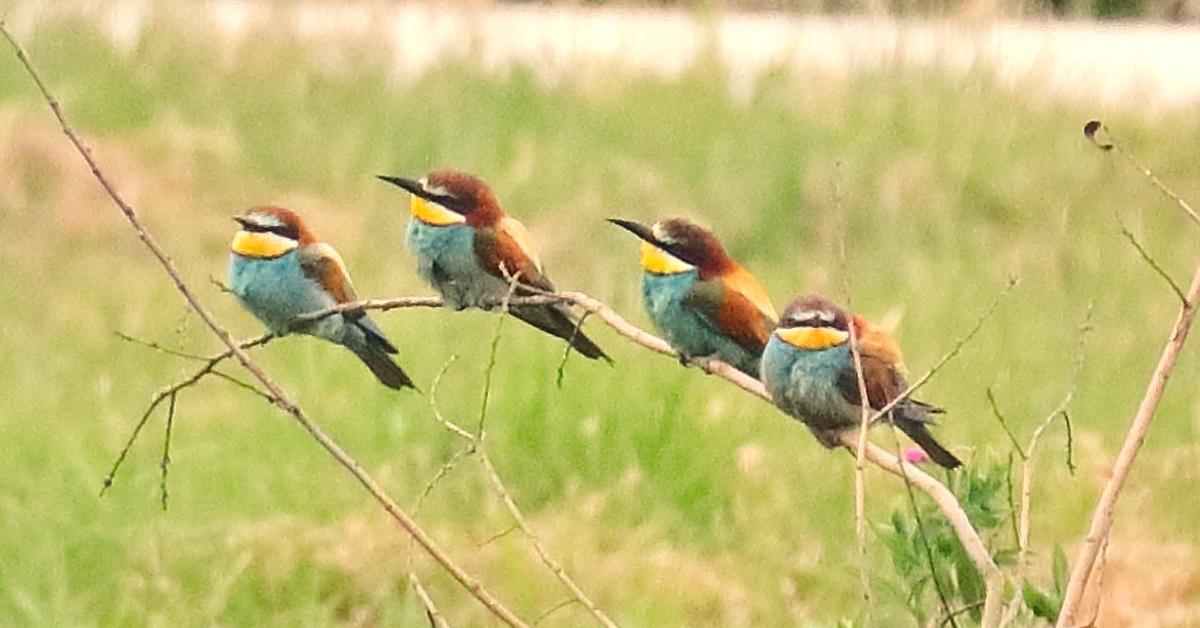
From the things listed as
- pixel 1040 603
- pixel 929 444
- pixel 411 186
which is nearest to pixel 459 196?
pixel 411 186

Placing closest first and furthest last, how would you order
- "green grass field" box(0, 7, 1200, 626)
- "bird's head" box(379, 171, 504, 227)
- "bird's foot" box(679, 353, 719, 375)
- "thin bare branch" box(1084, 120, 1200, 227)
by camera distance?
"thin bare branch" box(1084, 120, 1200, 227)
"bird's head" box(379, 171, 504, 227)
"bird's foot" box(679, 353, 719, 375)
"green grass field" box(0, 7, 1200, 626)

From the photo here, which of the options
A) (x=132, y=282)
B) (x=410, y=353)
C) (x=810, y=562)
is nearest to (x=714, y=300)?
(x=810, y=562)

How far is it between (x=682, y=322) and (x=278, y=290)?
465mm

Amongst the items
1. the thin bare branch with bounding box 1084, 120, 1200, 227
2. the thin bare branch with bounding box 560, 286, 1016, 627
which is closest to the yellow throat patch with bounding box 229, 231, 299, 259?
the thin bare branch with bounding box 560, 286, 1016, 627

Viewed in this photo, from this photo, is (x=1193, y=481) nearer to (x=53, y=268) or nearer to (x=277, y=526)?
(x=277, y=526)

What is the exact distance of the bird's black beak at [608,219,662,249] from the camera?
5.34 ft

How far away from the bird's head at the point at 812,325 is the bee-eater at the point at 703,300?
0.14 metres

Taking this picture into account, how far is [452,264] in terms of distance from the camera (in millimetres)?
2018

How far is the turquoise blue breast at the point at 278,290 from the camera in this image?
1.68 m

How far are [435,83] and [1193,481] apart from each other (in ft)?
10.6

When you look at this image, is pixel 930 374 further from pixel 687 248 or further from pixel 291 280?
pixel 291 280

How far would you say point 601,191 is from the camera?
6047 millimetres

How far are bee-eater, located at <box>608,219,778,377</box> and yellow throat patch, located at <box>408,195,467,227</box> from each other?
6.9 inches

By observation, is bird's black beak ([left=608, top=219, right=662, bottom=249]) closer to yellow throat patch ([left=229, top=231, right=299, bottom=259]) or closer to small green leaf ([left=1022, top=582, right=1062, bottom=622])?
yellow throat patch ([left=229, top=231, right=299, bottom=259])
